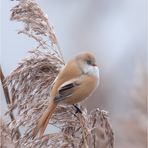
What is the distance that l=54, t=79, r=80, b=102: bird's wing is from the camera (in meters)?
2.19

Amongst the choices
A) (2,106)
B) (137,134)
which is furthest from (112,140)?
(137,134)

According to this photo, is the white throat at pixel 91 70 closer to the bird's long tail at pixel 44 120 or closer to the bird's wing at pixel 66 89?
the bird's wing at pixel 66 89

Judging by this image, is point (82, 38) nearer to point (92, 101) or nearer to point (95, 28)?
point (95, 28)

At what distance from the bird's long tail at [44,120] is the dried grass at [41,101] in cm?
2

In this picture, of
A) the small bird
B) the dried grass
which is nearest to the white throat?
the small bird

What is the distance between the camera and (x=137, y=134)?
10.0ft

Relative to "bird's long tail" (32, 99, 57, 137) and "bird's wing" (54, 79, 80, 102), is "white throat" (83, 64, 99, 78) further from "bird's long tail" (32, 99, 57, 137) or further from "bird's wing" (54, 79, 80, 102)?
"bird's long tail" (32, 99, 57, 137)

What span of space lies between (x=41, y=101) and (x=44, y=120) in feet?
0.32

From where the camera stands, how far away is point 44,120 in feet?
6.76

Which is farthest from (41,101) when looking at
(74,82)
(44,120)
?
(74,82)

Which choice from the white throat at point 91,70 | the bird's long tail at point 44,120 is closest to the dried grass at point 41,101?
the bird's long tail at point 44,120

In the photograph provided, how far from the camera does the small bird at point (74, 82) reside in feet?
7.14

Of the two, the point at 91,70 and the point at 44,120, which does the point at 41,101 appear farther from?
the point at 91,70

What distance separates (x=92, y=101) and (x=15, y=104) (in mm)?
1985
